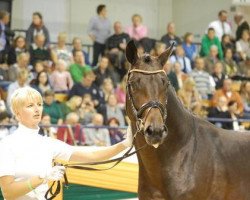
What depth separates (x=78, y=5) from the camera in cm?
1838

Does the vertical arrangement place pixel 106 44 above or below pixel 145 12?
below

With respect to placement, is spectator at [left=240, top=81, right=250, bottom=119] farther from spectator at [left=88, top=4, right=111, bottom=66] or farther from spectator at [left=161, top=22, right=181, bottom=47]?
spectator at [left=88, top=4, right=111, bottom=66]

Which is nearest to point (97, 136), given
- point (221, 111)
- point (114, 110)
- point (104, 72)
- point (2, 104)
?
point (2, 104)

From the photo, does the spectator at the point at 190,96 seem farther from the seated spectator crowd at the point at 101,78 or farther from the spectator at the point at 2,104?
the spectator at the point at 2,104

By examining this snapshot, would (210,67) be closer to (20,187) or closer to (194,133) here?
(194,133)

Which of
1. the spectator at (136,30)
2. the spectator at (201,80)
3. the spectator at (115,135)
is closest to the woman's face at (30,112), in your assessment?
the spectator at (115,135)

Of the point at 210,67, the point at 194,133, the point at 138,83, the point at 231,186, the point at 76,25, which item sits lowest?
the point at 231,186

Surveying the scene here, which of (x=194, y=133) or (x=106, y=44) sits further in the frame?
(x=106, y=44)

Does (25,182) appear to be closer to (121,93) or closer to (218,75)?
(121,93)

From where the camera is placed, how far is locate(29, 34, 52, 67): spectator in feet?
43.7

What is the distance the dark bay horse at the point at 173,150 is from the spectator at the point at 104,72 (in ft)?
26.9

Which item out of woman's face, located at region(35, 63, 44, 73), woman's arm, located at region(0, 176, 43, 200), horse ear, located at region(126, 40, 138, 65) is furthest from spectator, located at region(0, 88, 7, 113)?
woman's arm, located at region(0, 176, 43, 200)

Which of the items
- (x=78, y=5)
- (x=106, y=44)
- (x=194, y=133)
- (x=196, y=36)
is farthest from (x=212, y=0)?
(x=194, y=133)

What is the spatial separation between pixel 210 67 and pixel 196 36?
4.57 m
